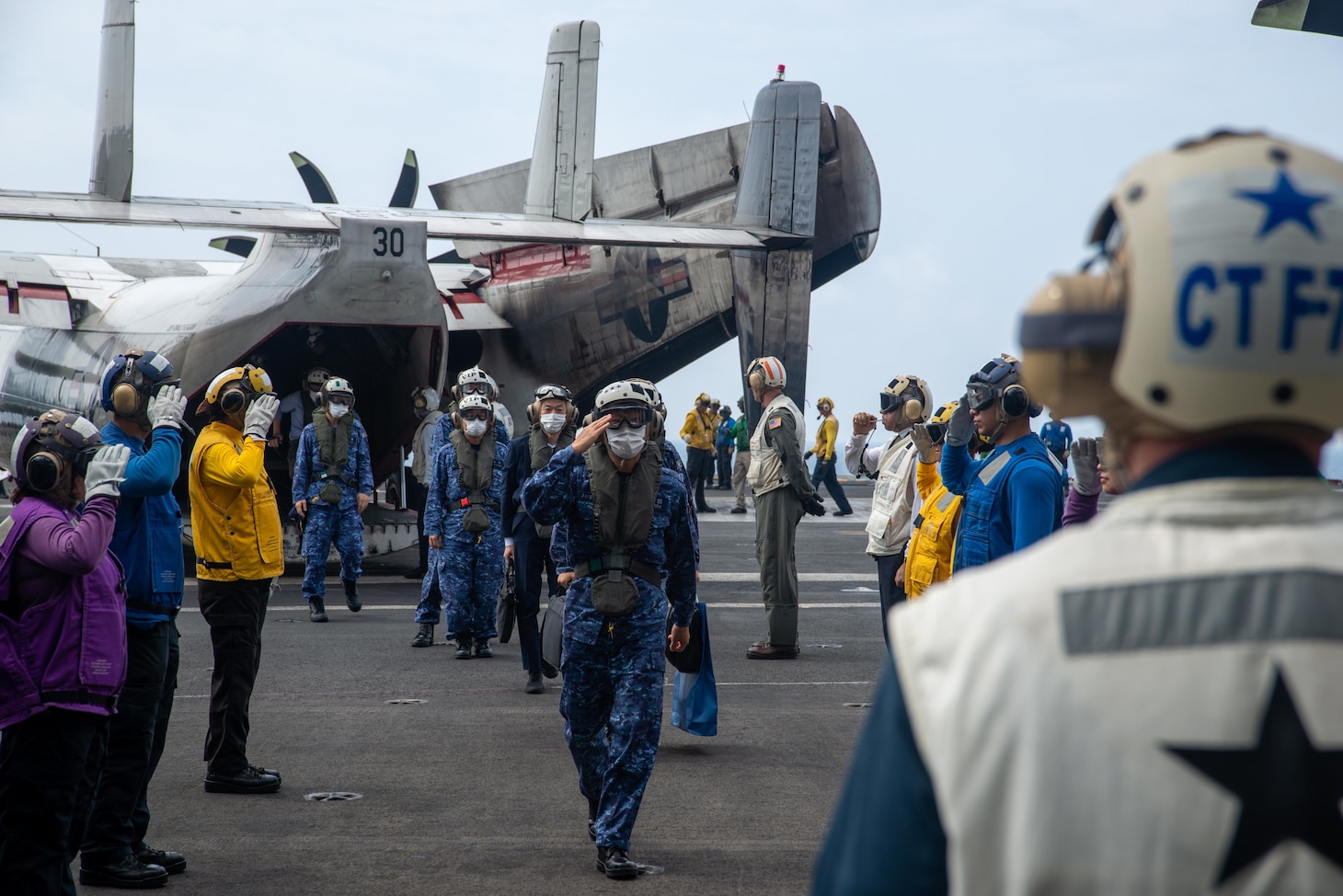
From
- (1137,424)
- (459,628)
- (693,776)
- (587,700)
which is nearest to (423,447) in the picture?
(459,628)

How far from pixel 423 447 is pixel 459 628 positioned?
13.5 feet

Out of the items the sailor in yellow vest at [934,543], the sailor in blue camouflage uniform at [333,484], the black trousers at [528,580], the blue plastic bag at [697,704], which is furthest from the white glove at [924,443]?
the sailor in blue camouflage uniform at [333,484]

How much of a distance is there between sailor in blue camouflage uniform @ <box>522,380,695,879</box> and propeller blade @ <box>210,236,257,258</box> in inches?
830

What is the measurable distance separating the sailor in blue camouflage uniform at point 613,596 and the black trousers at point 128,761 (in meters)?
1.67

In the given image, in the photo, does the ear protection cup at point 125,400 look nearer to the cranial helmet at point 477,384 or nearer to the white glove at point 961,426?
the white glove at point 961,426

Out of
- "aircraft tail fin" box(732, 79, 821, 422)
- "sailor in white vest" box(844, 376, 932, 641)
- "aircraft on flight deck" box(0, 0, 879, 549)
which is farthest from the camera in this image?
"aircraft tail fin" box(732, 79, 821, 422)

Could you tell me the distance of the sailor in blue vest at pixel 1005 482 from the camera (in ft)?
17.1

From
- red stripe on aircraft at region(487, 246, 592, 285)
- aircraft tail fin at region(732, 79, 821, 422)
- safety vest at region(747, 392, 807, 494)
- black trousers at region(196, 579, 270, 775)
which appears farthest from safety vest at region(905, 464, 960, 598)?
red stripe on aircraft at region(487, 246, 592, 285)

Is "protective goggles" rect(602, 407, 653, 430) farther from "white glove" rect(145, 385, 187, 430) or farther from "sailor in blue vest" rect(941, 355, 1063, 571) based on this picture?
"white glove" rect(145, 385, 187, 430)

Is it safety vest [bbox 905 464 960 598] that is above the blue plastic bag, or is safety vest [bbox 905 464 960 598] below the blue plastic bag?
above

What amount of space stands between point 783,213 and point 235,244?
41.6 feet

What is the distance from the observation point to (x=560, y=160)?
1694cm

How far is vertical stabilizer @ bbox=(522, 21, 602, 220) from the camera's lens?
659 inches

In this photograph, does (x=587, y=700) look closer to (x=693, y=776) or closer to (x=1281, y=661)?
(x=693, y=776)
